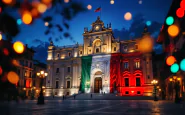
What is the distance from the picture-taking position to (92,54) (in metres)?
49.8

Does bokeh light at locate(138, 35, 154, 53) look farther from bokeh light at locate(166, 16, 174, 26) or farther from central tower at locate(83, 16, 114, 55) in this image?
bokeh light at locate(166, 16, 174, 26)

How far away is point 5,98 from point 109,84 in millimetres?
43764

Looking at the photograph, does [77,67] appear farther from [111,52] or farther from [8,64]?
[8,64]

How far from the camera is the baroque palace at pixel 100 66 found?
44.6 meters

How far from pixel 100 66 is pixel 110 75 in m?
4.19

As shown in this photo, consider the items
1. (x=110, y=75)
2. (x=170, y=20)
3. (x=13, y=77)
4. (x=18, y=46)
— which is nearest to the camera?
(x=13, y=77)

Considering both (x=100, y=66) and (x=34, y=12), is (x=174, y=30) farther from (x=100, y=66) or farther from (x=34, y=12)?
(x=34, y=12)

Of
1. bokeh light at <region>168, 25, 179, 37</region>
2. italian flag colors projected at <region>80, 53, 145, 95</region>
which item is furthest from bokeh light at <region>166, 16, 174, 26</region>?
italian flag colors projected at <region>80, 53, 145, 95</region>

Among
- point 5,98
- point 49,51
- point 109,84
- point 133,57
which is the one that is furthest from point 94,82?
point 5,98

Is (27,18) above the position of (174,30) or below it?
below

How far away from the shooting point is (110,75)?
150ft

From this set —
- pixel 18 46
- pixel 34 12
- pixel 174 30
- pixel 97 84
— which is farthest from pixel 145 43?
pixel 18 46

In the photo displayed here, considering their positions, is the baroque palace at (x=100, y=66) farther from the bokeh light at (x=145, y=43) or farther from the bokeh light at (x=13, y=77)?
the bokeh light at (x=13, y=77)

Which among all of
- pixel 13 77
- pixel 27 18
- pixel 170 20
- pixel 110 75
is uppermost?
pixel 170 20
